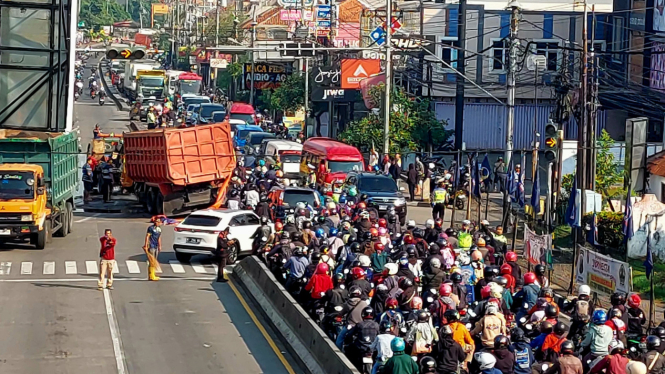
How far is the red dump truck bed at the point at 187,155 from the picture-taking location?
128 ft

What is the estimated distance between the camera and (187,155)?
3944 centimetres

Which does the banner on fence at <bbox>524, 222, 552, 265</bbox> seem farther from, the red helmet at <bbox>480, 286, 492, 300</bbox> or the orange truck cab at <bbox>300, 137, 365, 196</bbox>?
the orange truck cab at <bbox>300, 137, 365, 196</bbox>

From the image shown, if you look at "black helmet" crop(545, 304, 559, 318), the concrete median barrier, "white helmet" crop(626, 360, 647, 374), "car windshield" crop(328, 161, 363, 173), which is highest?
"car windshield" crop(328, 161, 363, 173)

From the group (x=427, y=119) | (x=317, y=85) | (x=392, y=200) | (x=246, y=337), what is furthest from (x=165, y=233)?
(x=317, y=85)

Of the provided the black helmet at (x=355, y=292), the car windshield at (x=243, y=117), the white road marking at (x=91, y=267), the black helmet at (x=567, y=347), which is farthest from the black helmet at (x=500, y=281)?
the car windshield at (x=243, y=117)

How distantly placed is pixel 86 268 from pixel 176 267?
2.30 metres

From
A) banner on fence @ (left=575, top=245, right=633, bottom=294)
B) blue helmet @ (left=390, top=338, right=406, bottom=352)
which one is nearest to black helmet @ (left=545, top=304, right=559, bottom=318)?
blue helmet @ (left=390, top=338, right=406, bottom=352)

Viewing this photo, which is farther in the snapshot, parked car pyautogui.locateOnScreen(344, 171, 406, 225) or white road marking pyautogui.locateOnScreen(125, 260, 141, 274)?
parked car pyautogui.locateOnScreen(344, 171, 406, 225)

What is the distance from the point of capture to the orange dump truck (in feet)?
129

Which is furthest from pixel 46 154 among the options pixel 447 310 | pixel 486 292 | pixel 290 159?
pixel 447 310

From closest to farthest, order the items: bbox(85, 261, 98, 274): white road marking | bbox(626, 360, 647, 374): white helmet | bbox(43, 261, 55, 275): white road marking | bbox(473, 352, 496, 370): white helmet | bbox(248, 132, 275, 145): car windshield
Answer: bbox(626, 360, 647, 374): white helmet
bbox(473, 352, 496, 370): white helmet
bbox(43, 261, 55, 275): white road marking
bbox(85, 261, 98, 274): white road marking
bbox(248, 132, 275, 145): car windshield

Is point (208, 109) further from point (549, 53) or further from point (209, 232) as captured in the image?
point (209, 232)

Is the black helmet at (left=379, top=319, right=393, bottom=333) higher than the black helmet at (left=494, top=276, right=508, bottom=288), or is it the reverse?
the black helmet at (left=494, top=276, right=508, bottom=288)

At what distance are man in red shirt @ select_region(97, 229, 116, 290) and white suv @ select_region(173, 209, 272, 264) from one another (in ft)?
13.5
